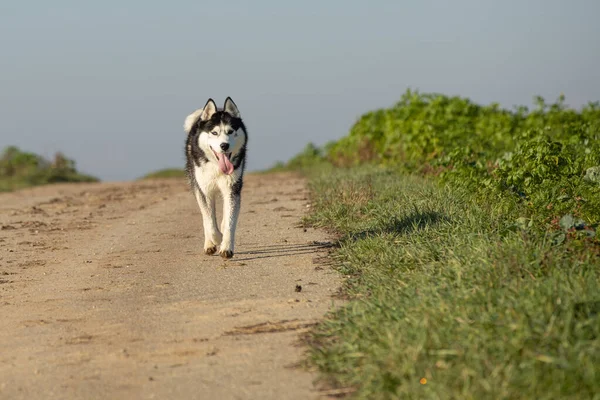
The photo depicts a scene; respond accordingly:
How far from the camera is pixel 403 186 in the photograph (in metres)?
11.5

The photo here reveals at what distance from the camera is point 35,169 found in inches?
1022

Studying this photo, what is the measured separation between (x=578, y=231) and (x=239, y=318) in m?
2.61

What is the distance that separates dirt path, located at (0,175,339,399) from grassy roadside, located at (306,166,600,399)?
291mm

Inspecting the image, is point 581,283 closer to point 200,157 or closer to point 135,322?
point 135,322

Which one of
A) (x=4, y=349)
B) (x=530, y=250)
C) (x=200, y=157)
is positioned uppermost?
(x=200, y=157)

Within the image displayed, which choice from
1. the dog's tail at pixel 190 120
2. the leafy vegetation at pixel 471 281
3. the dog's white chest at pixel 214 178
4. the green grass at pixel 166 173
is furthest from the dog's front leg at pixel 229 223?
the green grass at pixel 166 173

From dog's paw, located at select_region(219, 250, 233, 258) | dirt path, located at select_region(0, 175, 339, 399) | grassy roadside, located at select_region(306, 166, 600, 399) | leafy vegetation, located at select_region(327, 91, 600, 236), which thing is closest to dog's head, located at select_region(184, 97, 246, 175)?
dog's paw, located at select_region(219, 250, 233, 258)

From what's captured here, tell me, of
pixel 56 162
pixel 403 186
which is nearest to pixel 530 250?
pixel 403 186

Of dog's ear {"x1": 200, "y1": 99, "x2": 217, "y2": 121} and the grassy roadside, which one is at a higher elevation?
dog's ear {"x1": 200, "y1": 99, "x2": 217, "y2": 121}

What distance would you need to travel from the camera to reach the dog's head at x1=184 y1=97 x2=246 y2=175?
8.47 metres

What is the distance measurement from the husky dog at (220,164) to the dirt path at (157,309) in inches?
11.0

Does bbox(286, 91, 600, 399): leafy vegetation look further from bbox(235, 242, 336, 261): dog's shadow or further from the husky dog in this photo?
the husky dog

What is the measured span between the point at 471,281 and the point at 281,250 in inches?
137

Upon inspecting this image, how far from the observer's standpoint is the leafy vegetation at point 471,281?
4.07 metres
